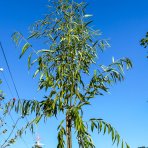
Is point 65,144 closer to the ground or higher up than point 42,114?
closer to the ground

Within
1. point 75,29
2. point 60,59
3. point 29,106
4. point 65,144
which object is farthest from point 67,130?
point 75,29

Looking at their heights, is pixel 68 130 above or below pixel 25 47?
below

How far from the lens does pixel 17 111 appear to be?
9.62 metres

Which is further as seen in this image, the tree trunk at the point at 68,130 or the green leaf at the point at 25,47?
the green leaf at the point at 25,47

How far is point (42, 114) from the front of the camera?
9.74 metres

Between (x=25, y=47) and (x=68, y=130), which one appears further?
(x=25, y=47)

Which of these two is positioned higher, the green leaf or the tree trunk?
the green leaf

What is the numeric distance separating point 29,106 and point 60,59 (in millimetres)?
1342

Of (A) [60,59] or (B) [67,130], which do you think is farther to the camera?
(A) [60,59]

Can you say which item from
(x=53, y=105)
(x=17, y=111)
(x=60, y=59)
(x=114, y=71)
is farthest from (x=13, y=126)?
(x=114, y=71)

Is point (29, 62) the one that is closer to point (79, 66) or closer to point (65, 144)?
point (79, 66)

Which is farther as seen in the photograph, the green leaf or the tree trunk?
the green leaf

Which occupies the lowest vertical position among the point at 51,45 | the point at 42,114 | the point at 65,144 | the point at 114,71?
the point at 65,144

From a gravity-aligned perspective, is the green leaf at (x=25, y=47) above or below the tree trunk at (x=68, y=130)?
above
